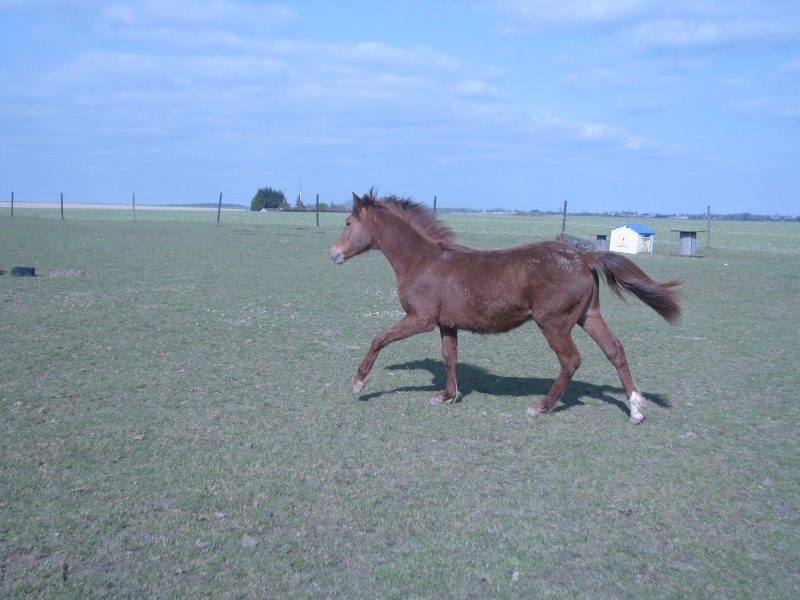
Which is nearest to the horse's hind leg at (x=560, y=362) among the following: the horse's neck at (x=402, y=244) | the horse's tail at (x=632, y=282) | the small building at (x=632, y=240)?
the horse's tail at (x=632, y=282)

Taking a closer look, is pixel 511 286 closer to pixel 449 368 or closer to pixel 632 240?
pixel 449 368

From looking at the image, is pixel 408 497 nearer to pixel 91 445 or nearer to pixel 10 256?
pixel 91 445

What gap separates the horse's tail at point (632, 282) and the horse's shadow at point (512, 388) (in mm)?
1015

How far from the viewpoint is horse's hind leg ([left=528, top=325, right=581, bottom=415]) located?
672 cm

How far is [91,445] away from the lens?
5516mm

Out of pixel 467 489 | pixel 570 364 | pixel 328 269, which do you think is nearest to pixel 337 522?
pixel 467 489

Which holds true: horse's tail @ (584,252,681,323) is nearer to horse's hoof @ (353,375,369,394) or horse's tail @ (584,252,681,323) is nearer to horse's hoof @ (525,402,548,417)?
horse's hoof @ (525,402,548,417)

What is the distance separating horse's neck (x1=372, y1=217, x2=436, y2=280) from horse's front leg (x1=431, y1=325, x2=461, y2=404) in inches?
30.1

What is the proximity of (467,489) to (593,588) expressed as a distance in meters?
1.35

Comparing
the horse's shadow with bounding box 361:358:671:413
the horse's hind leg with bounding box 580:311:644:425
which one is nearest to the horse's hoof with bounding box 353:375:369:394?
the horse's shadow with bounding box 361:358:671:413

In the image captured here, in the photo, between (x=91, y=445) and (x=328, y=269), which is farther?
(x=328, y=269)

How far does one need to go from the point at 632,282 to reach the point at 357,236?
2.88m

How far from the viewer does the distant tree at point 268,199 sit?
252 ft

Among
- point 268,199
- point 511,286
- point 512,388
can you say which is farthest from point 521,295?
point 268,199
